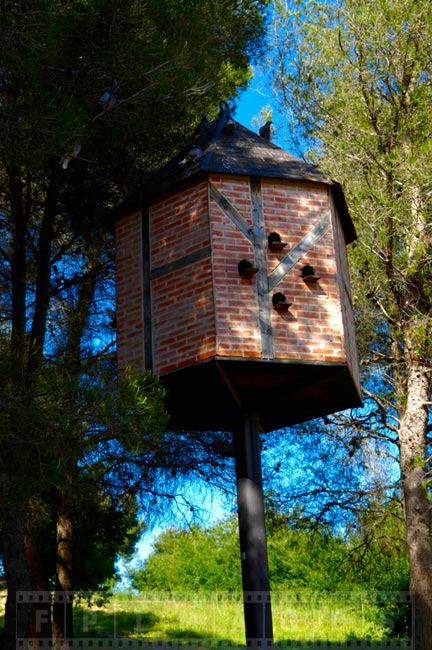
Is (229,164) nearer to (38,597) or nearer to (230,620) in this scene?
(38,597)

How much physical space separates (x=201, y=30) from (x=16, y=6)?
262 centimetres

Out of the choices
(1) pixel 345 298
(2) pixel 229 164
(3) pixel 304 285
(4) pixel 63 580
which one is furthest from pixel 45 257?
(4) pixel 63 580

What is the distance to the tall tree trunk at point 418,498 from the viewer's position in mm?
9867

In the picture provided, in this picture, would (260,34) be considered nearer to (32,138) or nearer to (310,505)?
(32,138)

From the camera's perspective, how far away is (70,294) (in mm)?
11430

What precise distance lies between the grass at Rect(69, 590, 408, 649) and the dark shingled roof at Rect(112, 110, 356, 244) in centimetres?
715

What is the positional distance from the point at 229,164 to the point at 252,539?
11.5ft

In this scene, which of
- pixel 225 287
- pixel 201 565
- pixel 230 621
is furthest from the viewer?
pixel 201 565

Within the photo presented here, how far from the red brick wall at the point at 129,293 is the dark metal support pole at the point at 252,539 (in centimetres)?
126

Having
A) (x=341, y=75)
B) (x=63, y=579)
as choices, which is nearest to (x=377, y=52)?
(x=341, y=75)

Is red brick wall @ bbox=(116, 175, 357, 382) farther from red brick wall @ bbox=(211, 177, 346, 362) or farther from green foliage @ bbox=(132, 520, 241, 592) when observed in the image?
green foliage @ bbox=(132, 520, 241, 592)

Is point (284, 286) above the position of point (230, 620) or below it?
above

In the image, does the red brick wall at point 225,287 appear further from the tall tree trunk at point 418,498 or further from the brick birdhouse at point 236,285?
the tall tree trunk at point 418,498

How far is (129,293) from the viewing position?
26.5 feet
